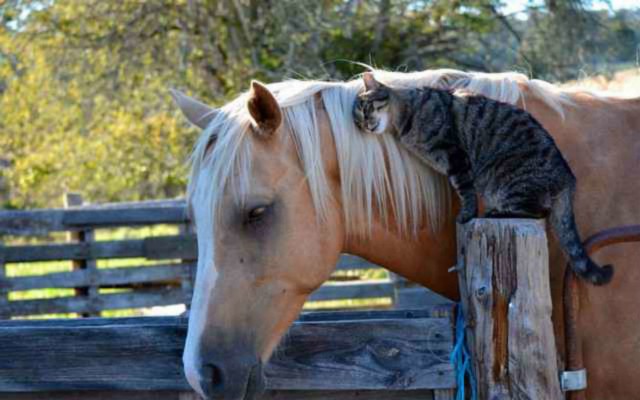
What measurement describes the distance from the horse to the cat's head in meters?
0.04

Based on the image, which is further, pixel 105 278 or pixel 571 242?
pixel 105 278

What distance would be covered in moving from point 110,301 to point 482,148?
7.11 m

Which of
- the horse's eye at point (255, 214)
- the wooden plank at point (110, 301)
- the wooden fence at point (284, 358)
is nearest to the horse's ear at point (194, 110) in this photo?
the horse's eye at point (255, 214)

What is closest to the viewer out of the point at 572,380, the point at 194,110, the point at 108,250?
the point at 572,380

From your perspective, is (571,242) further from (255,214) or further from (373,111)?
(255,214)

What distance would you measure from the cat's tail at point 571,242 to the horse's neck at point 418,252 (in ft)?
1.20

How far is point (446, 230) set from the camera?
2.76m

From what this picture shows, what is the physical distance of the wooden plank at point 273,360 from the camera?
2.70 meters

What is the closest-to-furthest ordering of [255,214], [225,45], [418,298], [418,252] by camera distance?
[255,214] < [418,252] < [418,298] < [225,45]

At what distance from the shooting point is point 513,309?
2135 millimetres

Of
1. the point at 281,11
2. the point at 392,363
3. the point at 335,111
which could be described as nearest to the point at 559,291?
the point at 392,363

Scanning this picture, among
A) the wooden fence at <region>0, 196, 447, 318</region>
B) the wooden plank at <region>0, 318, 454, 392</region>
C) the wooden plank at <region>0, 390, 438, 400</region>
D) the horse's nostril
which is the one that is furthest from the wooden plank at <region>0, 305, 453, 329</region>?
the wooden fence at <region>0, 196, 447, 318</region>

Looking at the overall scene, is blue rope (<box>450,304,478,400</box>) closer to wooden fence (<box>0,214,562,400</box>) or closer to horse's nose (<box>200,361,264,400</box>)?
wooden fence (<box>0,214,562,400</box>)

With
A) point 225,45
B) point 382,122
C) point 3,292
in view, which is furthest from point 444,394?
point 225,45
